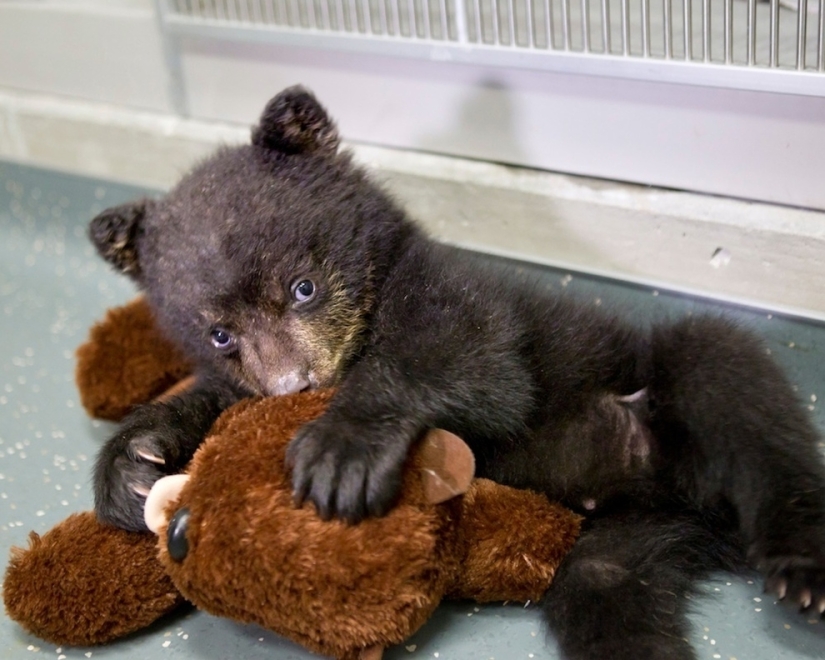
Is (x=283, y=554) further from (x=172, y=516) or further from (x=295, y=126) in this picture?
(x=295, y=126)

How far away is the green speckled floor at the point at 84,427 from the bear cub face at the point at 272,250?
0.62m

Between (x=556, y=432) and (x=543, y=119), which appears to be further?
(x=543, y=119)

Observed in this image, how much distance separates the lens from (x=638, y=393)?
8.22 feet

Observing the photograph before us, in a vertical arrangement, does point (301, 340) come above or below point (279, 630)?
above

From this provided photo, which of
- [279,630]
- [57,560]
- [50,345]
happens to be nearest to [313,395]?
[279,630]

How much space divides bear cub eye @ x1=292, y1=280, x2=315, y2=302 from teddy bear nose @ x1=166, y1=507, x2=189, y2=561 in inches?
24.8

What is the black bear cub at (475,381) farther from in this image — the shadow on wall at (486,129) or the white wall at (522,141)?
the shadow on wall at (486,129)

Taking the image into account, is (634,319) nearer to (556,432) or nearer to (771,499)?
(556,432)

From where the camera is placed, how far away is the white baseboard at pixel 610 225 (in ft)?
9.21

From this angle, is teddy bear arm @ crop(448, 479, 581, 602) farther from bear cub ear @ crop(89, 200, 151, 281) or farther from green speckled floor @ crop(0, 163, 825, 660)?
bear cub ear @ crop(89, 200, 151, 281)

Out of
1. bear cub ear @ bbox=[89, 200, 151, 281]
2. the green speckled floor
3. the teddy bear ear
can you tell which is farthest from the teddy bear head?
bear cub ear @ bbox=[89, 200, 151, 281]

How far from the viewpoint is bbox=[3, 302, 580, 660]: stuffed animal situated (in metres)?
1.88

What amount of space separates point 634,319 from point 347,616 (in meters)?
1.29

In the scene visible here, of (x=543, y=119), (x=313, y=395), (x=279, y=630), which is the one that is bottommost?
(x=279, y=630)
